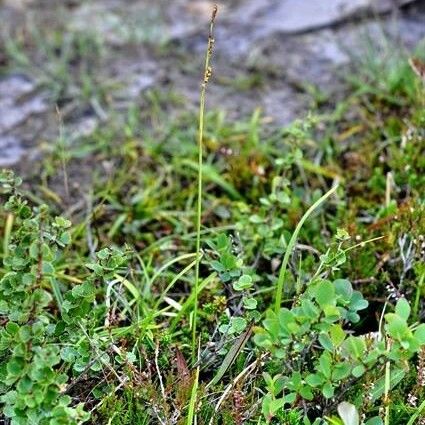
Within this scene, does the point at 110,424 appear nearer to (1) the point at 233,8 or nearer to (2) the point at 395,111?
(2) the point at 395,111

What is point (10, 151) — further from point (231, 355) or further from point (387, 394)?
point (387, 394)

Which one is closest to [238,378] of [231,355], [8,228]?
[231,355]

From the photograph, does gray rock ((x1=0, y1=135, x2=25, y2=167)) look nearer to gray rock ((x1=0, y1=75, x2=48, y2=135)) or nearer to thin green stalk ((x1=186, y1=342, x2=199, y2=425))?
gray rock ((x1=0, y1=75, x2=48, y2=135))

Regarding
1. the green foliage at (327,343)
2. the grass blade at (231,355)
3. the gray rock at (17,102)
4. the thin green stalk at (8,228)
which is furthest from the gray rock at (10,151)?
the green foliage at (327,343)

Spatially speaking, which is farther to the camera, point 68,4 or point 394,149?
point 68,4

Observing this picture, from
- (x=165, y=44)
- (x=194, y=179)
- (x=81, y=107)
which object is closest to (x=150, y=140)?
(x=194, y=179)

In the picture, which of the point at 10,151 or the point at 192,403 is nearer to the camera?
the point at 192,403

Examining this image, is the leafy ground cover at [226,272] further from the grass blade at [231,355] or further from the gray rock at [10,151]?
the gray rock at [10,151]

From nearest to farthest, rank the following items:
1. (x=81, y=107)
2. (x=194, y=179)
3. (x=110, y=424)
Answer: (x=110, y=424)
(x=194, y=179)
(x=81, y=107)
